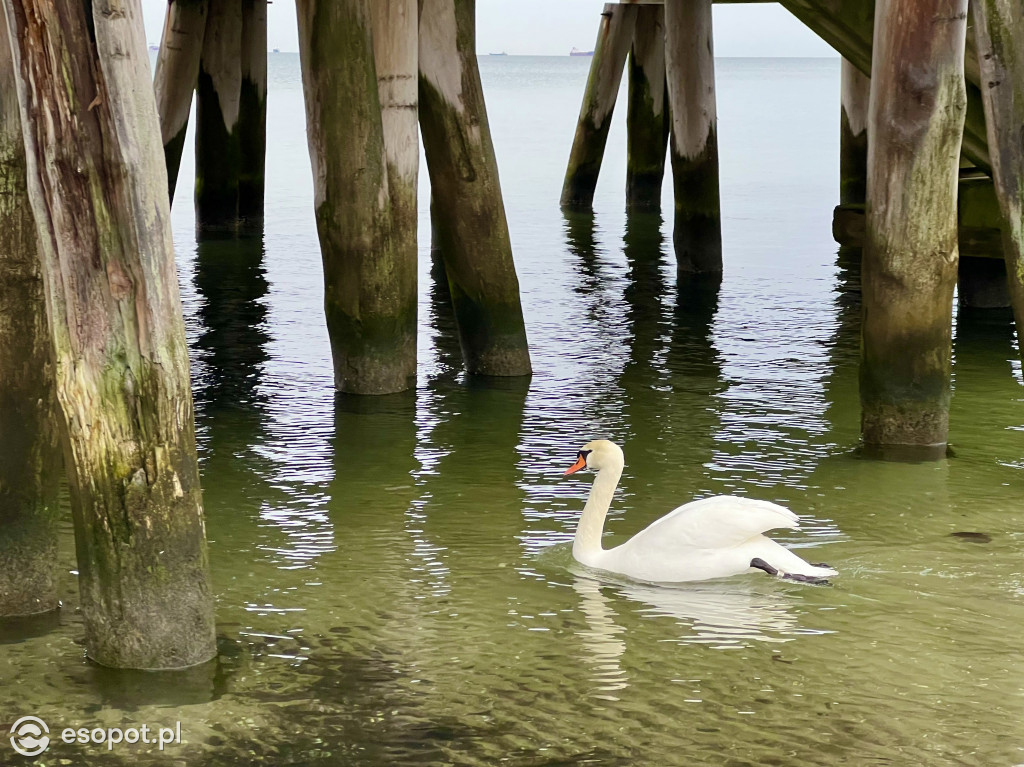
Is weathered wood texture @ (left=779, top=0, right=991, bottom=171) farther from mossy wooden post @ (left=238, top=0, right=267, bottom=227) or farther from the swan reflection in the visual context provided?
mossy wooden post @ (left=238, top=0, right=267, bottom=227)

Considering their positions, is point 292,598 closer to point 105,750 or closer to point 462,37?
point 105,750

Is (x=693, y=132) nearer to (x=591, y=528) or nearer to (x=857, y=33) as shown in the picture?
(x=857, y=33)

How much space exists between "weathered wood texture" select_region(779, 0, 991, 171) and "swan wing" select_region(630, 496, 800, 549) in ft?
12.5

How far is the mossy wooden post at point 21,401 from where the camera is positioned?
479 centimetres

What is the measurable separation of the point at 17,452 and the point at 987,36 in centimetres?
445

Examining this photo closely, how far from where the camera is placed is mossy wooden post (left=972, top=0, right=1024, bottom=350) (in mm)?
6711

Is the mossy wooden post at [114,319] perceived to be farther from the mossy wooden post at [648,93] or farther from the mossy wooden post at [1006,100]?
the mossy wooden post at [648,93]

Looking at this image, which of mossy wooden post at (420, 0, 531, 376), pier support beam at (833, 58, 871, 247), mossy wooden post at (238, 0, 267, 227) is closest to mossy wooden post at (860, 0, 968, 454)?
mossy wooden post at (420, 0, 531, 376)

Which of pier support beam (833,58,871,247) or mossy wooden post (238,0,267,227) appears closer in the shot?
pier support beam (833,58,871,247)

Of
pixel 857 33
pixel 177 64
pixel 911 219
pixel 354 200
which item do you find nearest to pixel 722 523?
pixel 911 219

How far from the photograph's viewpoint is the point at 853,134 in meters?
16.3

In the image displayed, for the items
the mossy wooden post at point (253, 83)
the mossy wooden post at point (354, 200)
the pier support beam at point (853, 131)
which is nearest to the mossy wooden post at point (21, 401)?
the mossy wooden post at point (354, 200)

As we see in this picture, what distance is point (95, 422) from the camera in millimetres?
4379

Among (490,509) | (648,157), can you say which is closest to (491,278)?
(490,509)
